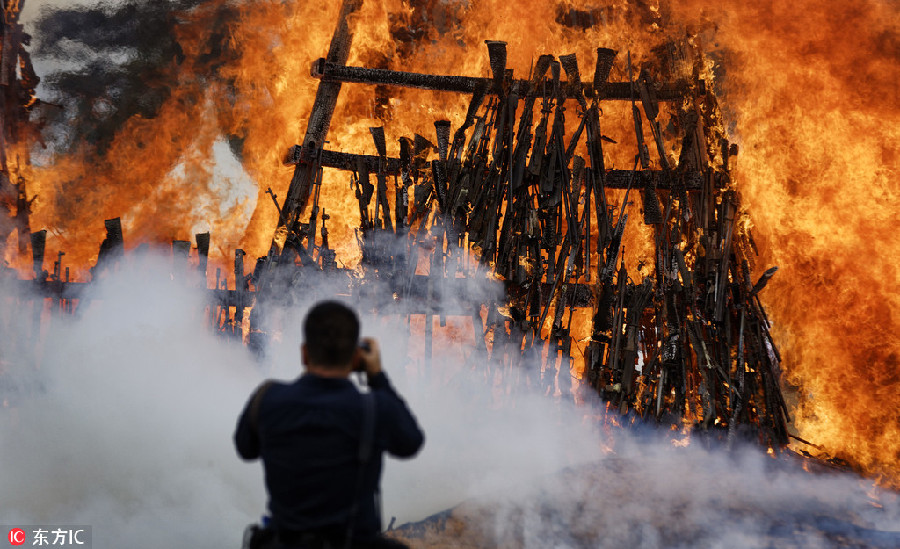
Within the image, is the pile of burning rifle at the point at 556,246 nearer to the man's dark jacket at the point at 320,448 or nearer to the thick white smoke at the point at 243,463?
the thick white smoke at the point at 243,463

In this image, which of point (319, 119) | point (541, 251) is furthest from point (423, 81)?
point (541, 251)

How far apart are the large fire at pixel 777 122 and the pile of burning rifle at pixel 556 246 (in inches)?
30.2

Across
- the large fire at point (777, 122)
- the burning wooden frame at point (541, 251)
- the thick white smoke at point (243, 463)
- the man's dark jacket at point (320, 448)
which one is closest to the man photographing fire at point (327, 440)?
the man's dark jacket at point (320, 448)

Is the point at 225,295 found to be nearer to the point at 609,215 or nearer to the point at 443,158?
the point at 443,158

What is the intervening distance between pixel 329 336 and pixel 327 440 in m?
0.34

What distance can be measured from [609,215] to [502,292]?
1.28 metres

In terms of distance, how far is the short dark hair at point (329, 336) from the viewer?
2289 mm

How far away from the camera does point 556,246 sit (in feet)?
21.0

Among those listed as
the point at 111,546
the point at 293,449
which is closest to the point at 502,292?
the point at 111,546

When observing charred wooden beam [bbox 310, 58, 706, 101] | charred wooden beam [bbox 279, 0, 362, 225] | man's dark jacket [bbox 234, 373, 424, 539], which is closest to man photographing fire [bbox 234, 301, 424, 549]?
man's dark jacket [bbox 234, 373, 424, 539]

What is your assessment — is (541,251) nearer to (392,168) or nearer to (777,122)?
(392,168)

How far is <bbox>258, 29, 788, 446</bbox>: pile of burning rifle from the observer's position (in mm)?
6270

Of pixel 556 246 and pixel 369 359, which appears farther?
pixel 556 246

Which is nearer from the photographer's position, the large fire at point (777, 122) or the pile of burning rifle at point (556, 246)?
the pile of burning rifle at point (556, 246)
